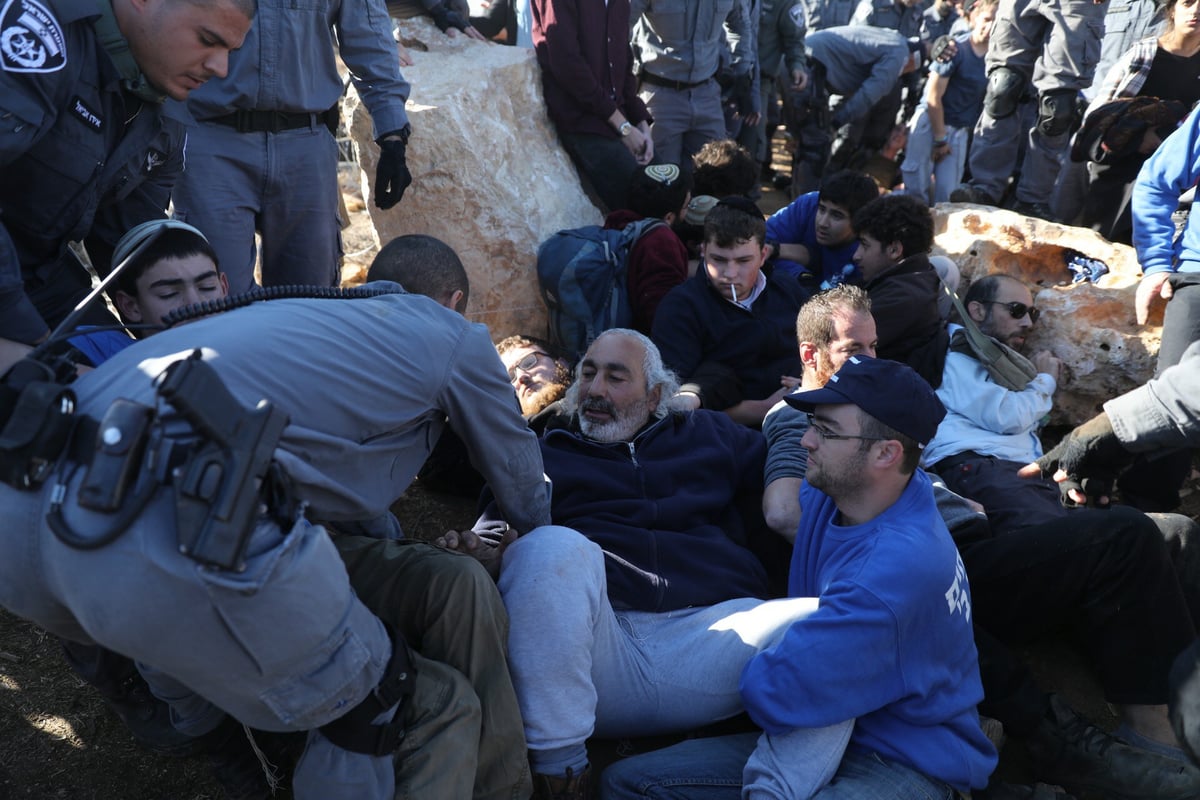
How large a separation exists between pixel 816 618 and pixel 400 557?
3.37ft

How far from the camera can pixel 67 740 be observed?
8.33 feet

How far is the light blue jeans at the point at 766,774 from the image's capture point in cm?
218

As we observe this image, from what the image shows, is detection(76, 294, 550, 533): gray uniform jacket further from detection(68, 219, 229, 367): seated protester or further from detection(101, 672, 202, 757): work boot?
detection(68, 219, 229, 367): seated protester

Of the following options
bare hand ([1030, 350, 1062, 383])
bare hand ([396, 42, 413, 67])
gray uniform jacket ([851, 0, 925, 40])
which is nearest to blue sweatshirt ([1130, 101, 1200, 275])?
bare hand ([1030, 350, 1062, 383])

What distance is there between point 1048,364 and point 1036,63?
116 inches

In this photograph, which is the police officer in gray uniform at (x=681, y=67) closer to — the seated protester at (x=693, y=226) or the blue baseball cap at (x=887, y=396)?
the seated protester at (x=693, y=226)

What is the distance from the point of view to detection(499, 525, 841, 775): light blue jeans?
7.30 ft

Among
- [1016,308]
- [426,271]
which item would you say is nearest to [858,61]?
[1016,308]

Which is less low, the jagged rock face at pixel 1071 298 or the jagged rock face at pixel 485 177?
the jagged rock face at pixel 485 177

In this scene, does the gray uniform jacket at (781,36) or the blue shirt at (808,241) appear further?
the gray uniform jacket at (781,36)

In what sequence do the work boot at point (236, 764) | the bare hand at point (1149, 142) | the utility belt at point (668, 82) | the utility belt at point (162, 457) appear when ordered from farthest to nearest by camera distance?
1. the utility belt at point (668, 82)
2. the bare hand at point (1149, 142)
3. the work boot at point (236, 764)
4. the utility belt at point (162, 457)

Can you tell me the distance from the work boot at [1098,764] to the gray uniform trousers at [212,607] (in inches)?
77.4

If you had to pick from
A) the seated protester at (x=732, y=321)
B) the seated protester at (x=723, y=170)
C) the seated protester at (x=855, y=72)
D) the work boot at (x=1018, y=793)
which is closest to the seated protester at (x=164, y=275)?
the seated protester at (x=732, y=321)

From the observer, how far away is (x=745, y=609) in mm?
2646
